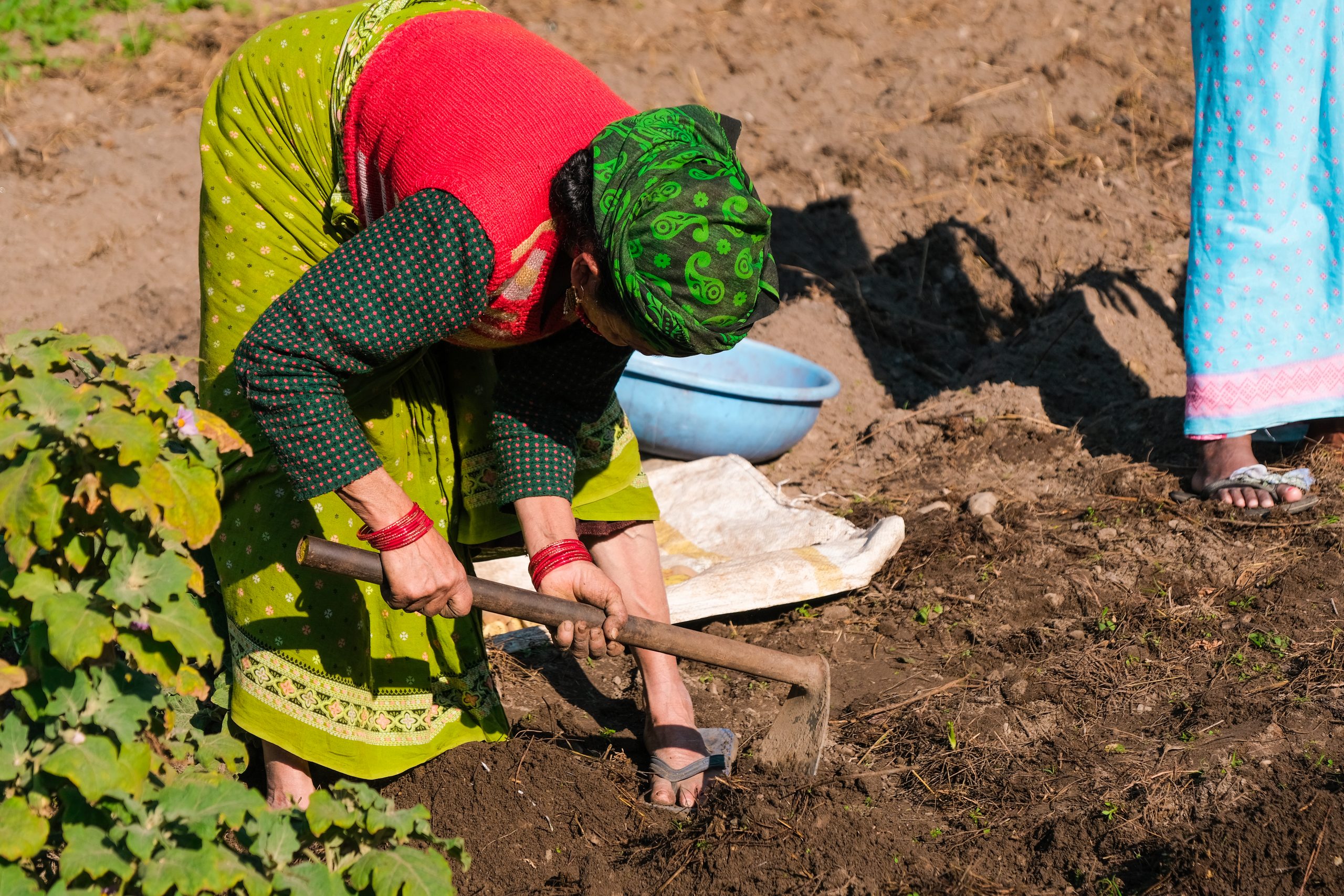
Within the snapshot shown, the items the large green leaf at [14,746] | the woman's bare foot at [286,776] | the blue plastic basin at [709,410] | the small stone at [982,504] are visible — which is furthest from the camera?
the blue plastic basin at [709,410]

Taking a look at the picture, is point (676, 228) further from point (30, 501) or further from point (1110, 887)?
point (1110, 887)

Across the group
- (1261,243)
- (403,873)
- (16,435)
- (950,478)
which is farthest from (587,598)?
(1261,243)

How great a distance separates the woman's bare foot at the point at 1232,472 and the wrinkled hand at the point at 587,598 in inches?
79.6

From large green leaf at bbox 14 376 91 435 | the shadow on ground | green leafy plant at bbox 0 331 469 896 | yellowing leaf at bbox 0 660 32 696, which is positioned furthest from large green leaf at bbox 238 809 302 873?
the shadow on ground

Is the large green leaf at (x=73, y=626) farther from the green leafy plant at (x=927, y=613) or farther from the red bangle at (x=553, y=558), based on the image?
the green leafy plant at (x=927, y=613)

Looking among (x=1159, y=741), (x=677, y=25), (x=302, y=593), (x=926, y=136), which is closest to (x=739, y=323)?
(x=302, y=593)

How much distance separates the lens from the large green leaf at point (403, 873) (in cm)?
154

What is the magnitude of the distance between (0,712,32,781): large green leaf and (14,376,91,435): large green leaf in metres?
0.40

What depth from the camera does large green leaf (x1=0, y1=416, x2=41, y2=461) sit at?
4.53 ft

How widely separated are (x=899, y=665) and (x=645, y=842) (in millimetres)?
884

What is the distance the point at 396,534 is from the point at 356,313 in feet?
1.28

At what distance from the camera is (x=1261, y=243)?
131 inches

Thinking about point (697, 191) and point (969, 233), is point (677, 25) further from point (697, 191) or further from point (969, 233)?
point (697, 191)

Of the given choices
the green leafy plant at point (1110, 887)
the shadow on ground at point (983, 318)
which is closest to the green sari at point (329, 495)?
the green leafy plant at point (1110, 887)
